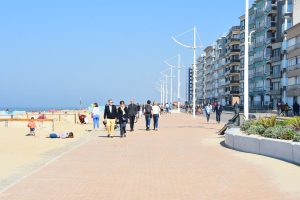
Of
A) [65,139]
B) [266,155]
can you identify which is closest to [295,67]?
[65,139]

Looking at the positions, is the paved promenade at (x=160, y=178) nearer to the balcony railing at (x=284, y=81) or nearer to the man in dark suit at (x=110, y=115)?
the man in dark suit at (x=110, y=115)

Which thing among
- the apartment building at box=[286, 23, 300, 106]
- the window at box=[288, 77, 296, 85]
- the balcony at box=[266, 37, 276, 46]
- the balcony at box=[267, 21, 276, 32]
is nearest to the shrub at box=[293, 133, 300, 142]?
the apartment building at box=[286, 23, 300, 106]

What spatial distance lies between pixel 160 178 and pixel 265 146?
5.15 meters

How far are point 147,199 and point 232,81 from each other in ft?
369

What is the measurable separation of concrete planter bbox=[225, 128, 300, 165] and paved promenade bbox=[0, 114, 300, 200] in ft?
0.98

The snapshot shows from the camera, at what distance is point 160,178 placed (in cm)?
1025

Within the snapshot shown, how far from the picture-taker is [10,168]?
12078mm

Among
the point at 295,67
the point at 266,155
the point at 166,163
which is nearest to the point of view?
the point at 166,163

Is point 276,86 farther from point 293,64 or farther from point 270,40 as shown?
point 293,64

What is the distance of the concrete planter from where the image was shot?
12.6m

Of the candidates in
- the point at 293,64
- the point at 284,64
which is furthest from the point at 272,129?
the point at 284,64

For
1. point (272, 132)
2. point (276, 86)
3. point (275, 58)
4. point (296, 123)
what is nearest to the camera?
point (272, 132)

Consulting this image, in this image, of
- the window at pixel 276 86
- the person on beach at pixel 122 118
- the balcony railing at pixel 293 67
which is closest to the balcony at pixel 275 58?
the window at pixel 276 86

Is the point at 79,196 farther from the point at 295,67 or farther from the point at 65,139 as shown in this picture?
the point at 295,67
